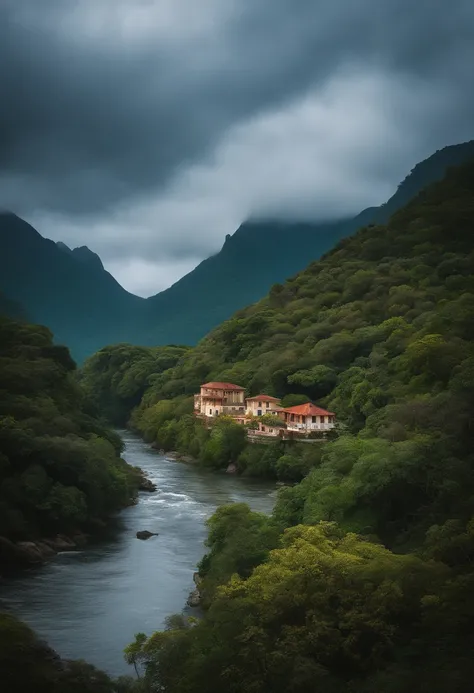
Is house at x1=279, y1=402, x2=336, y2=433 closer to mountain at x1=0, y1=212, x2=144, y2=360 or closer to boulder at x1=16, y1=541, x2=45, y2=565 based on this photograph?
boulder at x1=16, y1=541, x2=45, y2=565

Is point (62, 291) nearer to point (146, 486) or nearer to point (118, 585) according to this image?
point (146, 486)

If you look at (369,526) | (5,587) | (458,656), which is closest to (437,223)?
(369,526)

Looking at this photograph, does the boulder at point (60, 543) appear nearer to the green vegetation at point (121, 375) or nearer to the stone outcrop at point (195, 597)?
the stone outcrop at point (195, 597)

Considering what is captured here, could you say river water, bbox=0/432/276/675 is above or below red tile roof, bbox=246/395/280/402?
below

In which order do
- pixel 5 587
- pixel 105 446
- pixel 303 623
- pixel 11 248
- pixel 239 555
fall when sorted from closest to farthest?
pixel 303 623 < pixel 239 555 < pixel 5 587 < pixel 105 446 < pixel 11 248

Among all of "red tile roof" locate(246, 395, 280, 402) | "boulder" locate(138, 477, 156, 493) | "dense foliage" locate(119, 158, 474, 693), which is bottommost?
"boulder" locate(138, 477, 156, 493)

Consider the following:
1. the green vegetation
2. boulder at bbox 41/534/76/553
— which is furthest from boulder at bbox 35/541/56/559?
the green vegetation

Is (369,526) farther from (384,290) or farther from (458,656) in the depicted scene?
(384,290)

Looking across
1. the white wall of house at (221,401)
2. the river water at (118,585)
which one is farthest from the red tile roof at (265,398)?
the river water at (118,585)
